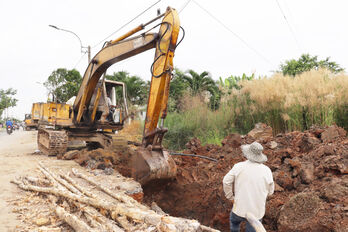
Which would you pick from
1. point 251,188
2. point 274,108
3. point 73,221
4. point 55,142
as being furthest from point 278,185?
point 55,142

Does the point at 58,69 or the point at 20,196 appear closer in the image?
the point at 20,196

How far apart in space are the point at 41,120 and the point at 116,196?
295 inches

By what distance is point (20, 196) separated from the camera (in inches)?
207

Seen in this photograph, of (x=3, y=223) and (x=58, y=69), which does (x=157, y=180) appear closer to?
(x=3, y=223)

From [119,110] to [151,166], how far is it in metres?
5.57

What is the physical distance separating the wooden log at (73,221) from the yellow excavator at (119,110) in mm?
1427

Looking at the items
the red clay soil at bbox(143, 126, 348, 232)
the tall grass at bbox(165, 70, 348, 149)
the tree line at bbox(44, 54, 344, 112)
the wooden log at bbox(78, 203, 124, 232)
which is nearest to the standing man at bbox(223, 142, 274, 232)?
the red clay soil at bbox(143, 126, 348, 232)

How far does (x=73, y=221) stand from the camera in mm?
3660

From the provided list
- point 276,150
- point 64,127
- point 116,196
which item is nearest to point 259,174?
point 116,196

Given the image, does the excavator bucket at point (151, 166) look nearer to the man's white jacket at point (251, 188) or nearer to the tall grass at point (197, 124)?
the man's white jacket at point (251, 188)

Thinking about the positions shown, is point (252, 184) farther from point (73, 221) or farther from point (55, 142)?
point (55, 142)

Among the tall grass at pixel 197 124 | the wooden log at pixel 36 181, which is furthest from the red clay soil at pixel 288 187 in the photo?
the tall grass at pixel 197 124

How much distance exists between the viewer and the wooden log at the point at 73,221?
3448 mm

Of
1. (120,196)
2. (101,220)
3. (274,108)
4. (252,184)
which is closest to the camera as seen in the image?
(252,184)
